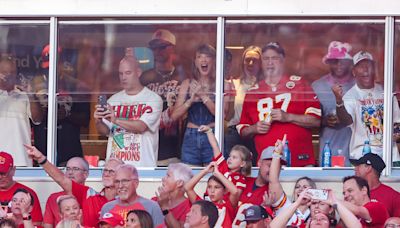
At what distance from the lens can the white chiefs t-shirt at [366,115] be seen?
15.0 meters

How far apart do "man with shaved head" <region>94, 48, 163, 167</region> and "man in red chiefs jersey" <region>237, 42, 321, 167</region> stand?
3.09 ft

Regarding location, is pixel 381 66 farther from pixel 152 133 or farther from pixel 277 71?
pixel 152 133

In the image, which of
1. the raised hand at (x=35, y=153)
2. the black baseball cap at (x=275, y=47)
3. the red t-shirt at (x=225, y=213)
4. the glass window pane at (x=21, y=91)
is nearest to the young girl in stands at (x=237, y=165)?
the red t-shirt at (x=225, y=213)

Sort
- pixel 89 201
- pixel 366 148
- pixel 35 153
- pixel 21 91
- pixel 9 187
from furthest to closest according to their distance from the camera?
pixel 21 91
pixel 366 148
pixel 9 187
pixel 35 153
pixel 89 201

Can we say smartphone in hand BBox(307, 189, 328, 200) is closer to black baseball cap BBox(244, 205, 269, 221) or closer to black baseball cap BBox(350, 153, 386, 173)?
black baseball cap BBox(244, 205, 269, 221)

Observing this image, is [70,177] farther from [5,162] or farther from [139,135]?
[139,135]

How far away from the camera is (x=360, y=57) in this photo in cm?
1505

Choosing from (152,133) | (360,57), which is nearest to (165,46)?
(152,133)

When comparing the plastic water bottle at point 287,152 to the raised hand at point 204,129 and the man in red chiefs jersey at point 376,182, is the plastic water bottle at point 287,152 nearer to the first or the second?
the raised hand at point 204,129

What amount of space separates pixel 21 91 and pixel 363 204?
4.43m

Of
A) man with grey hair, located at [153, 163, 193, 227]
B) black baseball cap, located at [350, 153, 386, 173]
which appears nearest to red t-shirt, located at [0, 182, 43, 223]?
man with grey hair, located at [153, 163, 193, 227]

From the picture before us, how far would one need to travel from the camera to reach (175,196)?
1369 cm

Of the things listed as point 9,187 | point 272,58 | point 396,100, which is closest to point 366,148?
point 396,100
